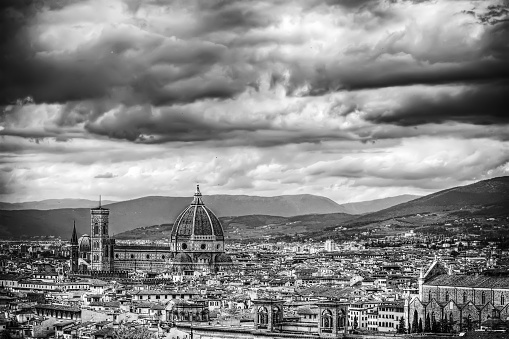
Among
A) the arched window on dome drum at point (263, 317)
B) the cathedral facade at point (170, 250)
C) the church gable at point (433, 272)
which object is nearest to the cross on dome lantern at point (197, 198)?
the cathedral facade at point (170, 250)

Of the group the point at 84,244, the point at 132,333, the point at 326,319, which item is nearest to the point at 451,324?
the point at 326,319

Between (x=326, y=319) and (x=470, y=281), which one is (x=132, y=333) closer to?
(x=326, y=319)

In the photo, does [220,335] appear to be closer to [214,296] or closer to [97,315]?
[97,315]

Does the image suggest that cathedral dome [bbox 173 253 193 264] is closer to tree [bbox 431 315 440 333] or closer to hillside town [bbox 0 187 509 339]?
hillside town [bbox 0 187 509 339]

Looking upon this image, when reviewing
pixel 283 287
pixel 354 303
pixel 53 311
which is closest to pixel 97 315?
pixel 53 311

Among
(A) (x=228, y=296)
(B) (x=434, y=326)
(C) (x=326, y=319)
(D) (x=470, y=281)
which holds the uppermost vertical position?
(D) (x=470, y=281)

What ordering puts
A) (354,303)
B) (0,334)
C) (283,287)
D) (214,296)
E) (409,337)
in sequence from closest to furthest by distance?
(409,337) < (0,334) < (354,303) < (214,296) < (283,287)

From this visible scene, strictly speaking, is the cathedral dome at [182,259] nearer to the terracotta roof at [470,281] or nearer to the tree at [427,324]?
the terracotta roof at [470,281]
